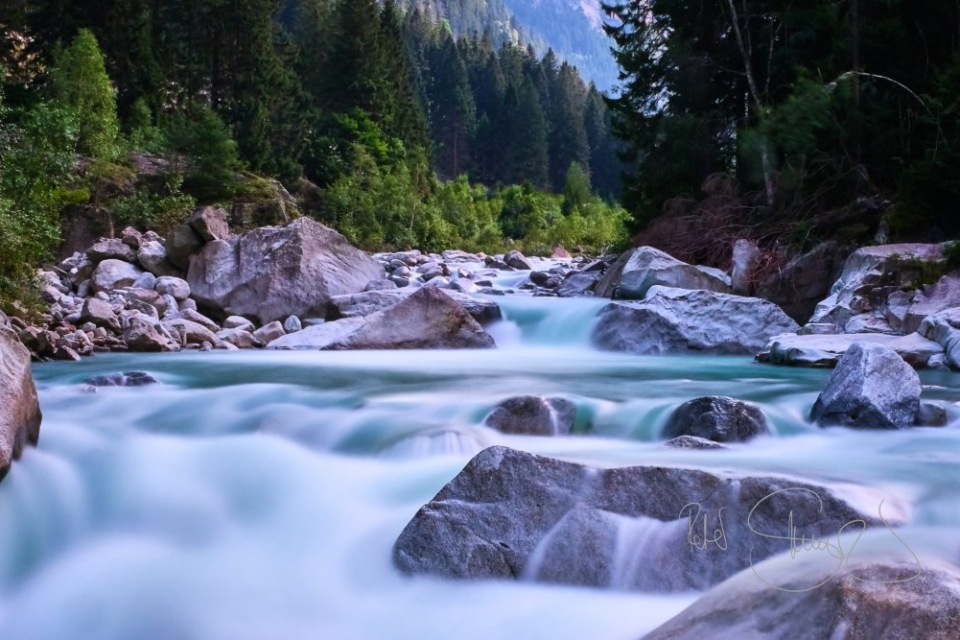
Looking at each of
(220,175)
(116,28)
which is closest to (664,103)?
(220,175)

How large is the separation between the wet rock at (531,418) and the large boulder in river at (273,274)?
7.98m

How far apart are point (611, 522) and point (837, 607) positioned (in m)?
1.31

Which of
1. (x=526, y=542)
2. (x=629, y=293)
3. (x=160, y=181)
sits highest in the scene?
(x=160, y=181)

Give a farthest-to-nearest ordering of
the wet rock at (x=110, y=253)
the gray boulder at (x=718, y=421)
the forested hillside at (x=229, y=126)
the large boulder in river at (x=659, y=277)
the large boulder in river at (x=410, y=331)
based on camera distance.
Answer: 1. the forested hillside at (x=229, y=126)
2. the wet rock at (x=110, y=253)
3. the large boulder in river at (x=659, y=277)
4. the large boulder in river at (x=410, y=331)
5. the gray boulder at (x=718, y=421)

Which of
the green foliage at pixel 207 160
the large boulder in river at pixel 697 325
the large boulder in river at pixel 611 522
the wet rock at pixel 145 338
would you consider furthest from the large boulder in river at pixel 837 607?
the green foliage at pixel 207 160

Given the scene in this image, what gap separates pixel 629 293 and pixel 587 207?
3743cm

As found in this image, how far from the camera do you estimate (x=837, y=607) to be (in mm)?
2307

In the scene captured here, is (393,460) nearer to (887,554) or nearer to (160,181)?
(887,554)

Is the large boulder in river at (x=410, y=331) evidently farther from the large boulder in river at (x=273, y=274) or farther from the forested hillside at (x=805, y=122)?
the forested hillside at (x=805, y=122)

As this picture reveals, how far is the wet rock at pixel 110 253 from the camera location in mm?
14672

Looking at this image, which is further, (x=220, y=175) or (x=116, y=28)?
(x=116, y=28)

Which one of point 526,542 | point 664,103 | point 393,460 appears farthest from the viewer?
point 664,103

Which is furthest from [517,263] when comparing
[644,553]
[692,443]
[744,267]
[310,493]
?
[644,553]

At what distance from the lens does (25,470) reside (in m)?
4.57
